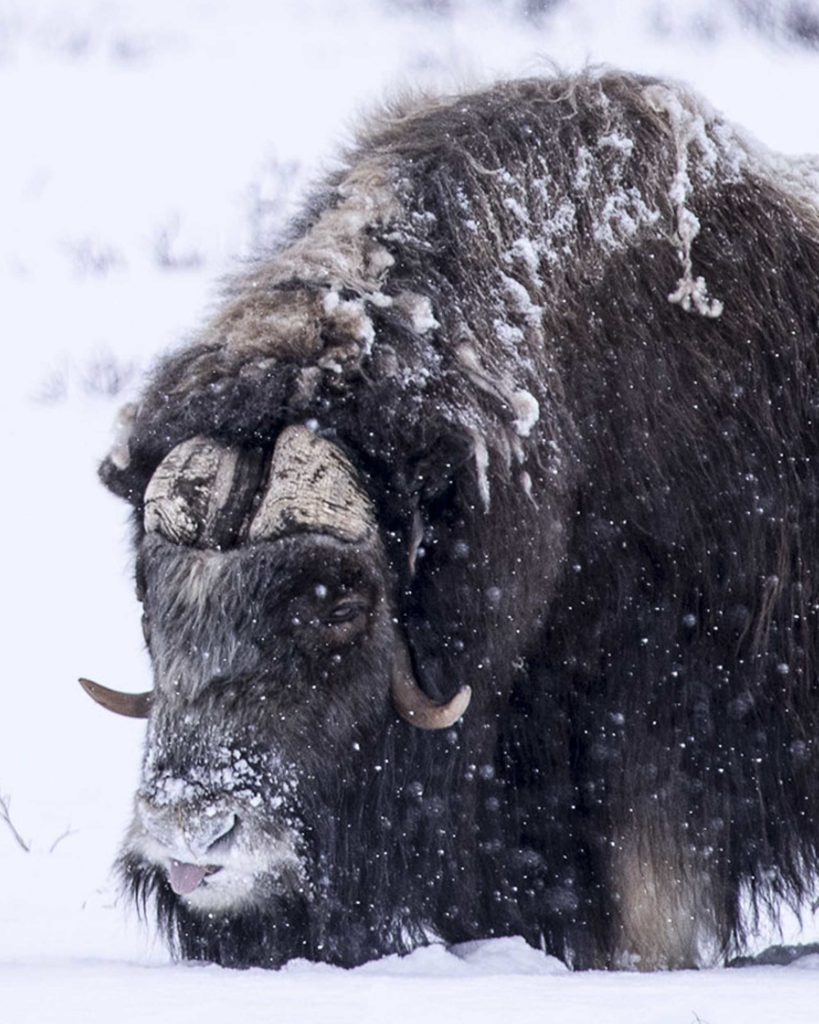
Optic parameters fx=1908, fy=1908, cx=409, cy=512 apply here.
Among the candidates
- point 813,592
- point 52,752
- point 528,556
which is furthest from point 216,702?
point 52,752

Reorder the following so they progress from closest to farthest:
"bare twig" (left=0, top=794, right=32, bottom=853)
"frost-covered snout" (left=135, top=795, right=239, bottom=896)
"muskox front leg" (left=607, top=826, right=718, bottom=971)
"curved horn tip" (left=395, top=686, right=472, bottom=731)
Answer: "frost-covered snout" (left=135, top=795, right=239, bottom=896) → "curved horn tip" (left=395, top=686, right=472, bottom=731) → "muskox front leg" (left=607, top=826, right=718, bottom=971) → "bare twig" (left=0, top=794, right=32, bottom=853)

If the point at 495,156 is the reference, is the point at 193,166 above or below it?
below

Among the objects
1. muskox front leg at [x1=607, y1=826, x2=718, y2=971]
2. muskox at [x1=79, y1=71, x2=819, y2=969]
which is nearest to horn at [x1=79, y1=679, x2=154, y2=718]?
muskox at [x1=79, y1=71, x2=819, y2=969]

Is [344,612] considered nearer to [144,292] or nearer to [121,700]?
[121,700]

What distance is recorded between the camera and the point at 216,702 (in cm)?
347

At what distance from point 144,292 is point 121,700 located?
7.30 m

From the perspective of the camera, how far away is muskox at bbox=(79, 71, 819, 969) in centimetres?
354

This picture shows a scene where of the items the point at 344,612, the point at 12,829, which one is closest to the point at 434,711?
the point at 344,612

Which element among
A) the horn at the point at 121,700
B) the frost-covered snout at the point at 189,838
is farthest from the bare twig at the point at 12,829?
the frost-covered snout at the point at 189,838

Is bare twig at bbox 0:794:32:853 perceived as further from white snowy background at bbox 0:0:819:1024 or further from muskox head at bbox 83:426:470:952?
muskox head at bbox 83:426:470:952

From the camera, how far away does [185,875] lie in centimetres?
342

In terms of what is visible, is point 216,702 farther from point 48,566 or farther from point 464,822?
point 48,566

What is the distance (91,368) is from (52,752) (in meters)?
3.93

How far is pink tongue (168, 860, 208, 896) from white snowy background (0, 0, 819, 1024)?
0.65 feet
